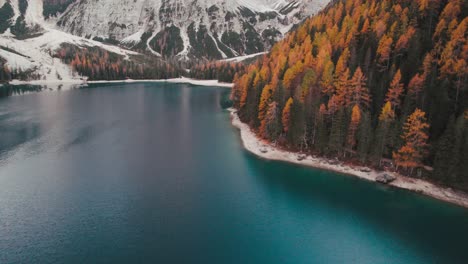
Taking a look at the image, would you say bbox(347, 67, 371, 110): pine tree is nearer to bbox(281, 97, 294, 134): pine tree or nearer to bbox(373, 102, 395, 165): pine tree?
bbox(373, 102, 395, 165): pine tree

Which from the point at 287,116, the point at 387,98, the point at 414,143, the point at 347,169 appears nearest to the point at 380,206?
the point at 347,169

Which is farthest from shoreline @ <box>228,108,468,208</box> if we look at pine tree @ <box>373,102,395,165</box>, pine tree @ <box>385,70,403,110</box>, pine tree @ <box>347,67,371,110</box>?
pine tree @ <box>385,70,403,110</box>

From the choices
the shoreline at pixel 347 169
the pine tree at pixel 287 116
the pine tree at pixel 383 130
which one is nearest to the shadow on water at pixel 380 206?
the shoreline at pixel 347 169

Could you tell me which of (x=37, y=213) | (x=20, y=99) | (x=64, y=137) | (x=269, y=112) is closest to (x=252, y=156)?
(x=269, y=112)

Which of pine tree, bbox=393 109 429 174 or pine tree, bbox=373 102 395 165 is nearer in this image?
pine tree, bbox=393 109 429 174

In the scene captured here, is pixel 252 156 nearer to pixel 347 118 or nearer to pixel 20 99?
pixel 347 118

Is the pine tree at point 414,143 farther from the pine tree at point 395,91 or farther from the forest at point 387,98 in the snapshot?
the pine tree at point 395,91

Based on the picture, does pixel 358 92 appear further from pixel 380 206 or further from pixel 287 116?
pixel 380 206
